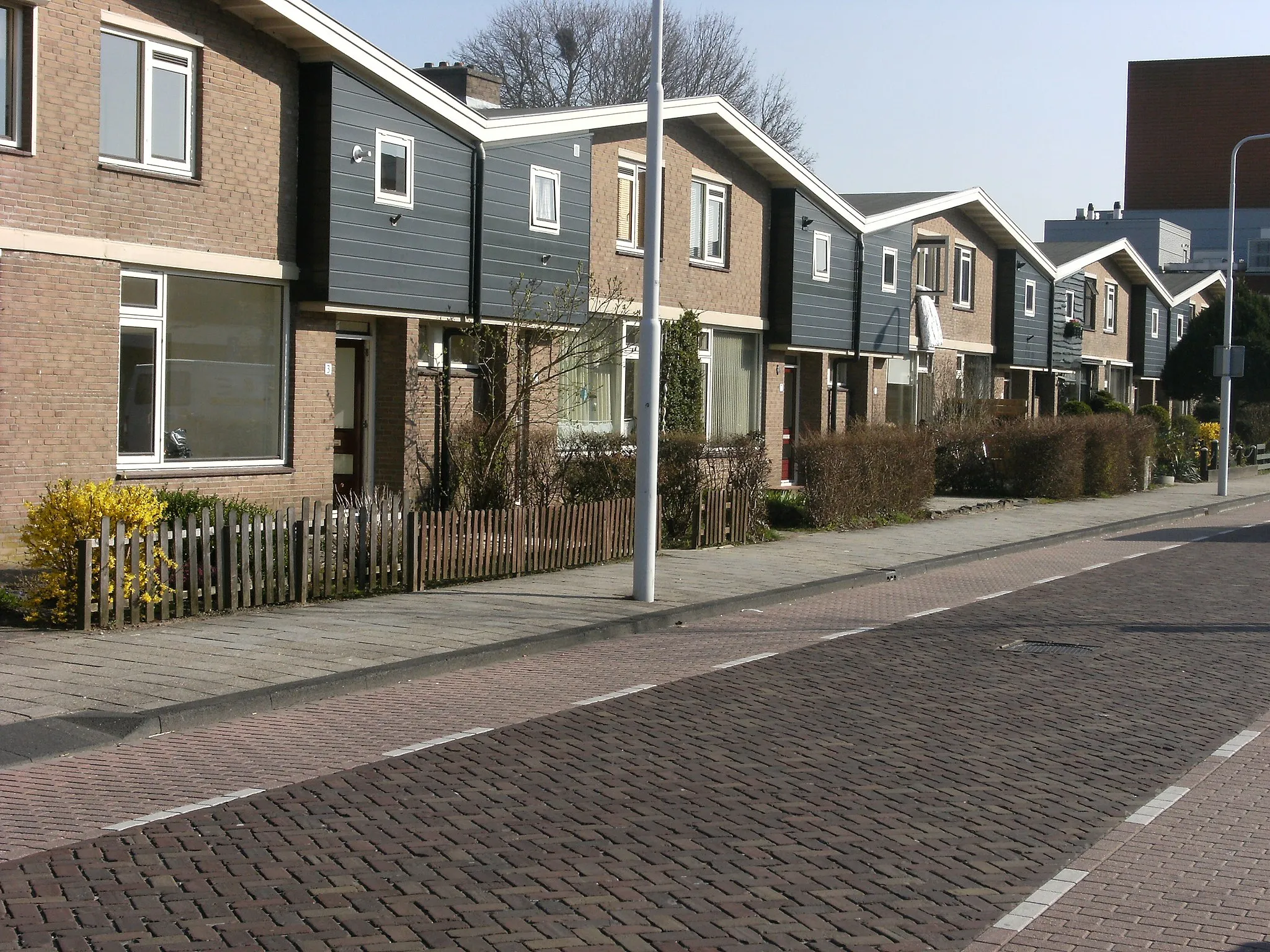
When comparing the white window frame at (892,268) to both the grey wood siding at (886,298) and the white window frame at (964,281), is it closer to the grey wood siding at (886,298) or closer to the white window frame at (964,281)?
the grey wood siding at (886,298)

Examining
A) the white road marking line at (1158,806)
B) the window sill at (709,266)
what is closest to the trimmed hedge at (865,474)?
the window sill at (709,266)

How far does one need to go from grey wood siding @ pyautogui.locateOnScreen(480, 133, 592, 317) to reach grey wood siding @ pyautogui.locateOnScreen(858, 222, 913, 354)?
972cm

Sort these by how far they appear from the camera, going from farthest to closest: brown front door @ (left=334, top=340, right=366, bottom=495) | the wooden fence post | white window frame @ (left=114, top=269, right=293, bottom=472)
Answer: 1. brown front door @ (left=334, top=340, right=366, bottom=495)
2. white window frame @ (left=114, top=269, right=293, bottom=472)
3. the wooden fence post

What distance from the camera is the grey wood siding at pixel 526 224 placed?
20250mm

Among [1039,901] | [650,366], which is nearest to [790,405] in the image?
[650,366]

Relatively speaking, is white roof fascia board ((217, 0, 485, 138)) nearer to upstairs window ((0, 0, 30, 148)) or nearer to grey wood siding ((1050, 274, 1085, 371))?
upstairs window ((0, 0, 30, 148))

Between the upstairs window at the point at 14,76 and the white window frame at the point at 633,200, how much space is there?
10.6 m

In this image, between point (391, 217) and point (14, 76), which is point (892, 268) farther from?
point (14, 76)

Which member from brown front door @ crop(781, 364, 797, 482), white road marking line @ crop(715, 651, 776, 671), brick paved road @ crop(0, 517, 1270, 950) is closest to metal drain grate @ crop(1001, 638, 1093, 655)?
brick paved road @ crop(0, 517, 1270, 950)

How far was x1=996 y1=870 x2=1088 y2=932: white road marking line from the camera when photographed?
5574mm

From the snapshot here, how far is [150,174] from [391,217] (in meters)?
3.40

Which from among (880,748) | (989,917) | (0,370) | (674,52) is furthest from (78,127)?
(674,52)

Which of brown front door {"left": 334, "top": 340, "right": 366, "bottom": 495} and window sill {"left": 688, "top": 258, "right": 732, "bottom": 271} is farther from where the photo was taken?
window sill {"left": 688, "top": 258, "right": 732, "bottom": 271}

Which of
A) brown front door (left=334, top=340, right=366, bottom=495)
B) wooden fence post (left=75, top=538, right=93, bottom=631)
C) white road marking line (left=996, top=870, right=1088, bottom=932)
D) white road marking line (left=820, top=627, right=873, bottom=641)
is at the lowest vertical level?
white road marking line (left=996, top=870, right=1088, bottom=932)
